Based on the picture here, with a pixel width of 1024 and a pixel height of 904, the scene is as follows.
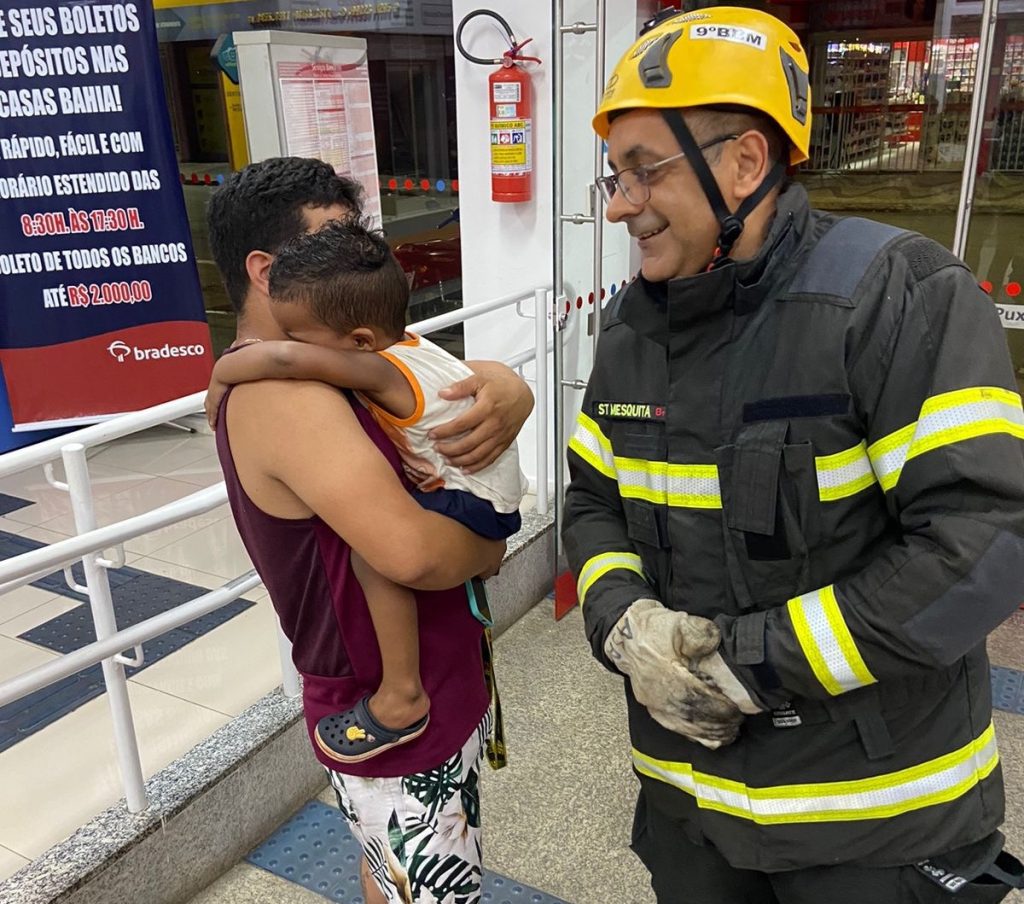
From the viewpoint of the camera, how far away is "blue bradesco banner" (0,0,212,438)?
13.1 ft

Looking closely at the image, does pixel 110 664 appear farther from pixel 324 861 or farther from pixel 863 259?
pixel 863 259

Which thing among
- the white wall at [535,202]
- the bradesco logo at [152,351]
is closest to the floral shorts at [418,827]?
the white wall at [535,202]

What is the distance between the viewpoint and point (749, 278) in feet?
3.63

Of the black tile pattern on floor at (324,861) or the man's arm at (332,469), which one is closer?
the man's arm at (332,469)

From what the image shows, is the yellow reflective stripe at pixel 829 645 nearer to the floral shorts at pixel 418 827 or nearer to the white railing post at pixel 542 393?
the floral shorts at pixel 418 827

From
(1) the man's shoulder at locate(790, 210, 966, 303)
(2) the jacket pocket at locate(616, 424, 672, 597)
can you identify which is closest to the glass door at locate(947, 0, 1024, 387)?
(1) the man's shoulder at locate(790, 210, 966, 303)

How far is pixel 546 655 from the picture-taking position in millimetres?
3102

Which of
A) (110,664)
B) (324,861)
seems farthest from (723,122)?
(324,861)

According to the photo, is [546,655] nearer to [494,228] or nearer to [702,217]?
[494,228]

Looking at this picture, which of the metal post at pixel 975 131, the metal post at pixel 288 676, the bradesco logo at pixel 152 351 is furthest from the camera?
the bradesco logo at pixel 152 351

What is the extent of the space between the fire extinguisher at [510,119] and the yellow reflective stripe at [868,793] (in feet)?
8.68

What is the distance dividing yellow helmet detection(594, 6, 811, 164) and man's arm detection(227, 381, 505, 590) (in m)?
0.52

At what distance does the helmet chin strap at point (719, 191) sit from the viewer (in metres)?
1.07

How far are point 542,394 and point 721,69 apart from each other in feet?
7.96
